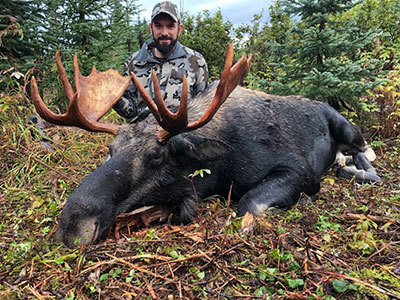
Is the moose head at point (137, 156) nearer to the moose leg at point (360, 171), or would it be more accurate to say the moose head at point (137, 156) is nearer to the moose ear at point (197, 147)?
the moose ear at point (197, 147)

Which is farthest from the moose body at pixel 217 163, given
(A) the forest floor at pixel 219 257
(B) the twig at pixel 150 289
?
(B) the twig at pixel 150 289

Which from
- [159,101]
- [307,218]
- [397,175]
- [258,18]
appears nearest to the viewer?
[159,101]

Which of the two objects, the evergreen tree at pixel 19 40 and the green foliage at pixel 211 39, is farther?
the green foliage at pixel 211 39

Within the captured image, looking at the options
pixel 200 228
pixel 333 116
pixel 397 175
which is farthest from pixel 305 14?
pixel 200 228

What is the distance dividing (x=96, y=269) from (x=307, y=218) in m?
1.63

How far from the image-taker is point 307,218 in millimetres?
2438

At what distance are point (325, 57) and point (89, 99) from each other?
3.71m

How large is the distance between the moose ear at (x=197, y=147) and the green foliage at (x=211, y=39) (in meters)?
5.76

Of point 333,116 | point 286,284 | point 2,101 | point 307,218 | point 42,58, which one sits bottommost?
point 307,218

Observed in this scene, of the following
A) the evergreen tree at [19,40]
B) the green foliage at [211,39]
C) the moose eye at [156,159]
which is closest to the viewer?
the moose eye at [156,159]

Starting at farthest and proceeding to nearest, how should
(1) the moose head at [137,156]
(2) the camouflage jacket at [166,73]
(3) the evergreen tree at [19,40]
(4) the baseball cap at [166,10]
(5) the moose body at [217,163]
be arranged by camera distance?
1. (3) the evergreen tree at [19,40]
2. (2) the camouflage jacket at [166,73]
3. (4) the baseball cap at [166,10]
4. (5) the moose body at [217,163]
5. (1) the moose head at [137,156]

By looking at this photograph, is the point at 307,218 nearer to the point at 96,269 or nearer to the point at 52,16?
the point at 96,269

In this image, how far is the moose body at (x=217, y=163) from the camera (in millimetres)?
2216

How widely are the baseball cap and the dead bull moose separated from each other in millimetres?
1523
